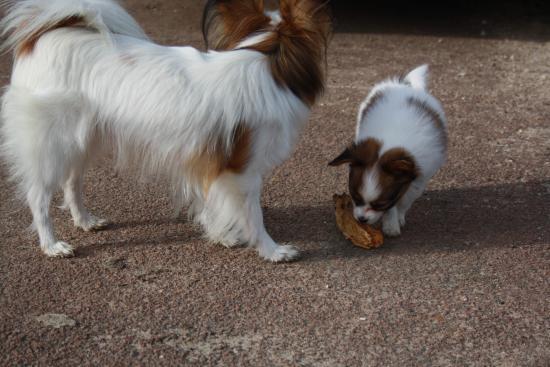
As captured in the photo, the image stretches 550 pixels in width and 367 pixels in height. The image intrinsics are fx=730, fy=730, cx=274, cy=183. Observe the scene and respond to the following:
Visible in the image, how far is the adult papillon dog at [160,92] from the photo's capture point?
4207mm

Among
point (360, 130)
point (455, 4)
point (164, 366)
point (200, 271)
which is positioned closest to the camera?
point (164, 366)

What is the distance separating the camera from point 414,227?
5.15m

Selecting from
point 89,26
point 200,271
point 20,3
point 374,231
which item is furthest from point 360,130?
point 20,3

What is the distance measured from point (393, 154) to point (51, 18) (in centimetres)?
222

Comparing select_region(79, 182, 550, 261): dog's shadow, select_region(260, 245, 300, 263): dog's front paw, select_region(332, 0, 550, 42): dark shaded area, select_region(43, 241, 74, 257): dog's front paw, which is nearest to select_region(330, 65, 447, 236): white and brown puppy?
select_region(79, 182, 550, 261): dog's shadow

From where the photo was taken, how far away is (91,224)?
5016 millimetres

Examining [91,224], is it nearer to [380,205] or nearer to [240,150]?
[240,150]

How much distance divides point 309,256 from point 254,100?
1.13 m

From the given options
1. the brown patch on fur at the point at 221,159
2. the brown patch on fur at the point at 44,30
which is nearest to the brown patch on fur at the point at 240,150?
the brown patch on fur at the point at 221,159

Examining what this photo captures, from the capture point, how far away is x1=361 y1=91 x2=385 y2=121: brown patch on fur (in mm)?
5207

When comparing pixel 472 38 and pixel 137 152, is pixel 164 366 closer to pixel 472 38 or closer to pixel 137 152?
pixel 137 152

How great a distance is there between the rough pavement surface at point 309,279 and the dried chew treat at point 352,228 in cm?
7

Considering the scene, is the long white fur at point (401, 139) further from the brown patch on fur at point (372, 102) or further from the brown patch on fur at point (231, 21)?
the brown patch on fur at point (231, 21)

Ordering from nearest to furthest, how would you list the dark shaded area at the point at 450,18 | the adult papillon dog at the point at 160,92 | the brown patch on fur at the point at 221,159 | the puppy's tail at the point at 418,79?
the adult papillon dog at the point at 160,92 < the brown patch on fur at the point at 221,159 < the puppy's tail at the point at 418,79 < the dark shaded area at the point at 450,18
